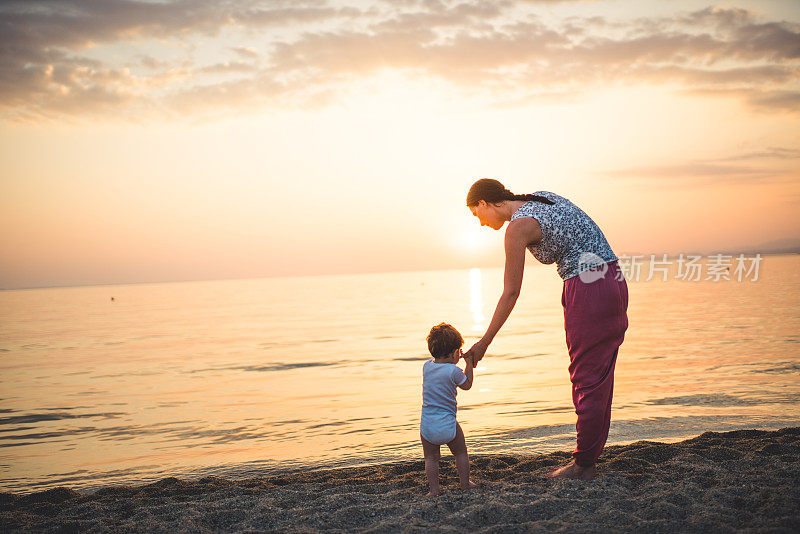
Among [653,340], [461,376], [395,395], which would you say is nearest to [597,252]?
[461,376]

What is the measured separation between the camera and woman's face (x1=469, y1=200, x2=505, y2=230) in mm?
4555

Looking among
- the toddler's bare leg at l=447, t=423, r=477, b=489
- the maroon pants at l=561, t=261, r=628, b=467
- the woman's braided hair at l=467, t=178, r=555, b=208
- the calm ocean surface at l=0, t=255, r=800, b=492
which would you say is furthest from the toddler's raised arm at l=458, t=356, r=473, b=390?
the calm ocean surface at l=0, t=255, r=800, b=492

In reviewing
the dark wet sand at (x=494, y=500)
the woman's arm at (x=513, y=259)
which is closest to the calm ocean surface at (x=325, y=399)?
the dark wet sand at (x=494, y=500)

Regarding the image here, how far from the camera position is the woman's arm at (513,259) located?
431 cm

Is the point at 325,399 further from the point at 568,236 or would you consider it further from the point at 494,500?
the point at 568,236

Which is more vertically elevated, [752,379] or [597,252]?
[597,252]

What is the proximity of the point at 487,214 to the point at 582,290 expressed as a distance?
90cm

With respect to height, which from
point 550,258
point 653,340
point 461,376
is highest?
point 550,258

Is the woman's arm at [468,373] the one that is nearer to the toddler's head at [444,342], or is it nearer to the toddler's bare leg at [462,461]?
the toddler's head at [444,342]

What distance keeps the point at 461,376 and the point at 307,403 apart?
644 cm

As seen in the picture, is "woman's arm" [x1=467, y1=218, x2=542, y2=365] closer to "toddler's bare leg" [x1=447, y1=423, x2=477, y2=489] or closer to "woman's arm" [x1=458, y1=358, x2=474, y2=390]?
"woman's arm" [x1=458, y1=358, x2=474, y2=390]

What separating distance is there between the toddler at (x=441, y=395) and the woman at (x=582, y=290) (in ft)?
0.56

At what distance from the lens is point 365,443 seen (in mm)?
7418

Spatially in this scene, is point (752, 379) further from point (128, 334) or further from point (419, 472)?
point (128, 334)
